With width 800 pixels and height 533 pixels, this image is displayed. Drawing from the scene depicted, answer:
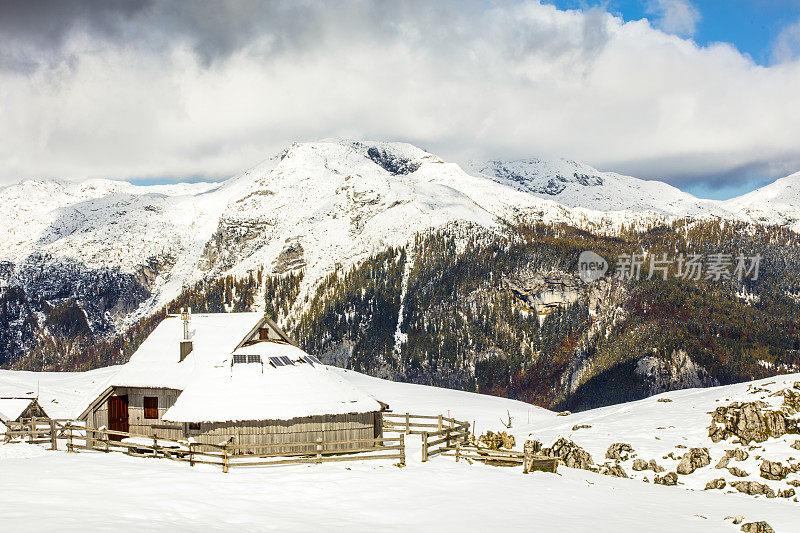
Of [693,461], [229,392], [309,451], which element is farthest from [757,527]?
[229,392]

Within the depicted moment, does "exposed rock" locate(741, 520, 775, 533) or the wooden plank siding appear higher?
the wooden plank siding

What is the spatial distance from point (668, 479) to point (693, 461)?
2.45m

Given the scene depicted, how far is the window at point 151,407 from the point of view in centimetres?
4547

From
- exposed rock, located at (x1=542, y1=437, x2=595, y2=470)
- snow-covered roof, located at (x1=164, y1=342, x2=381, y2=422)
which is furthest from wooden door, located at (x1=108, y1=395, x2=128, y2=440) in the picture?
exposed rock, located at (x1=542, y1=437, x2=595, y2=470)

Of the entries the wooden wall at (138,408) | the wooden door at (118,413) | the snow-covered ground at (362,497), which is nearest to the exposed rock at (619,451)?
the snow-covered ground at (362,497)

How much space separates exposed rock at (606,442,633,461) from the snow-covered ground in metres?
0.88

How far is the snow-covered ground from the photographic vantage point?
23.5 meters

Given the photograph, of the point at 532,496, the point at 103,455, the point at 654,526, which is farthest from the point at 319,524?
the point at 103,455

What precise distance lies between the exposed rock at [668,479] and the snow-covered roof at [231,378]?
18.2 meters

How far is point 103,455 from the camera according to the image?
37.8 m

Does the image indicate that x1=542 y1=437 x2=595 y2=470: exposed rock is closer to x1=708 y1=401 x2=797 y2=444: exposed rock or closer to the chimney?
x1=708 y1=401 x2=797 y2=444: exposed rock

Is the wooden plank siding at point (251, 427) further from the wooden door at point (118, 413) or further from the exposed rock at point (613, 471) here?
the exposed rock at point (613, 471)

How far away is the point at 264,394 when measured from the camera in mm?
40531

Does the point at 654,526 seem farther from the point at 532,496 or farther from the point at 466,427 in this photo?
the point at 466,427
